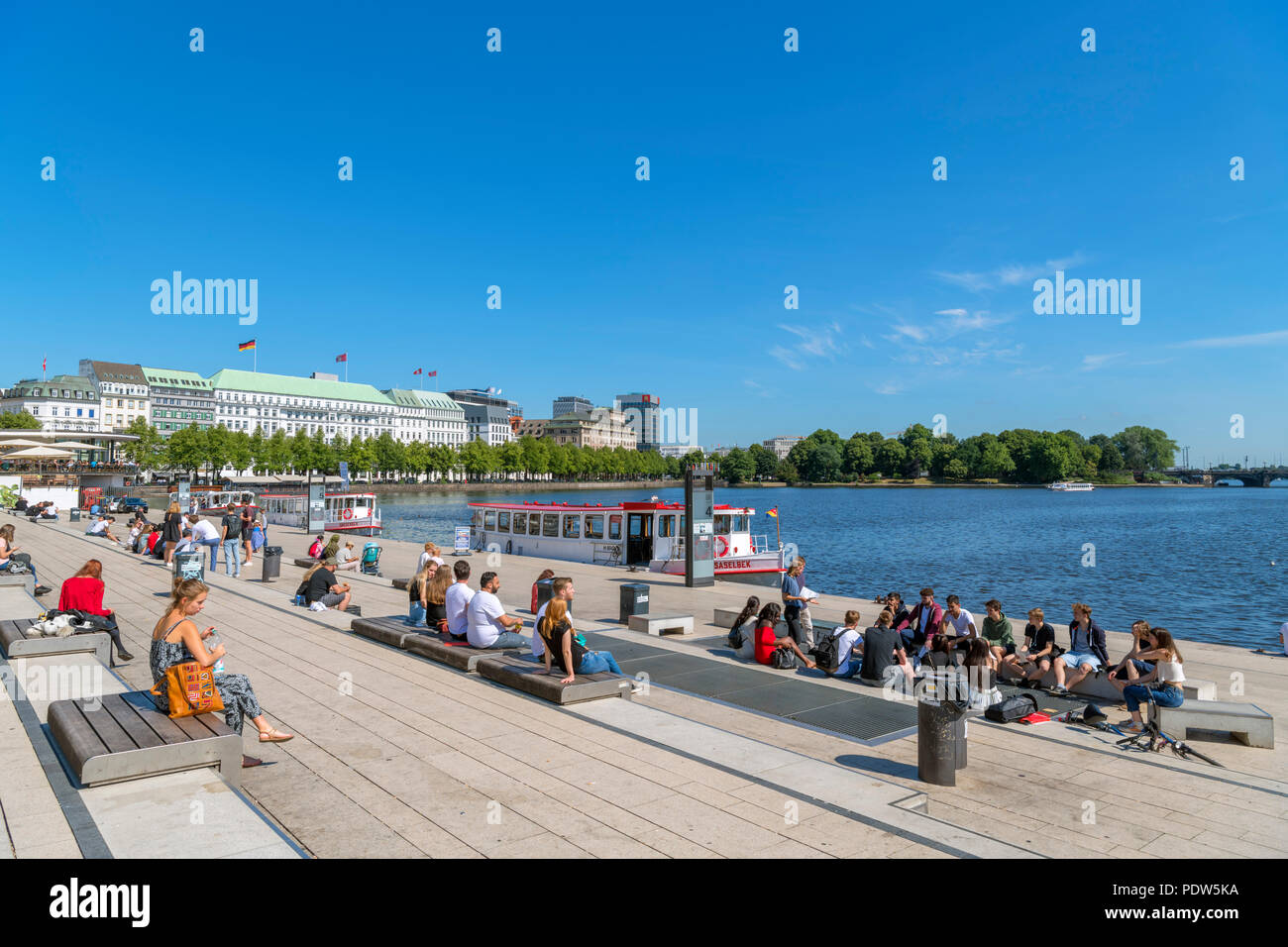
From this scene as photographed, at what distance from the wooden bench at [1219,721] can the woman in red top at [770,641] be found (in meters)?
4.53

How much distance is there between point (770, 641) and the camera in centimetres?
1216

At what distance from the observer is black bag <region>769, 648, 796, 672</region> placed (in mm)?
11981

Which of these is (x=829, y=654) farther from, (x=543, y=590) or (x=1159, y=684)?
(x=543, y=590)

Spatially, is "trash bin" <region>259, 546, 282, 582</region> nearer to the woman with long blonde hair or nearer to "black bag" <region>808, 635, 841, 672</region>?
the woman with long blonde hair

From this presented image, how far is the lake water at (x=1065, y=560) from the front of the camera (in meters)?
31.1

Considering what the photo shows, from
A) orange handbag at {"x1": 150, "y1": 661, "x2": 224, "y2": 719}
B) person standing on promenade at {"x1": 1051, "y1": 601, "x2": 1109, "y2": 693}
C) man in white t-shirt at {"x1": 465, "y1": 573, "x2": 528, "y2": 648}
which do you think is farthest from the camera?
man in white t-shirt at {"x1": 465, "y1": 573, "x2": 528, "y2": 648}

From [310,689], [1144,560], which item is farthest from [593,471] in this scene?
[310,689]

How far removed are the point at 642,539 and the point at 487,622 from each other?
19.9m

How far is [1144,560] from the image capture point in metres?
47.2

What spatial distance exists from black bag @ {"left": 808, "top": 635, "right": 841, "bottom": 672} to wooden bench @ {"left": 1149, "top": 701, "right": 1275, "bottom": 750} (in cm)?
388

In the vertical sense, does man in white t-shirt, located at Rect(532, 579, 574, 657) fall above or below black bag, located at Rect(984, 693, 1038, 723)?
above

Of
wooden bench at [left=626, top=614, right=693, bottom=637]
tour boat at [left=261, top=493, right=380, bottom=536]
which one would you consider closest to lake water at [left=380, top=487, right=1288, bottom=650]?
tour boat at [left=261, top=493, right=380, bottom=536]
